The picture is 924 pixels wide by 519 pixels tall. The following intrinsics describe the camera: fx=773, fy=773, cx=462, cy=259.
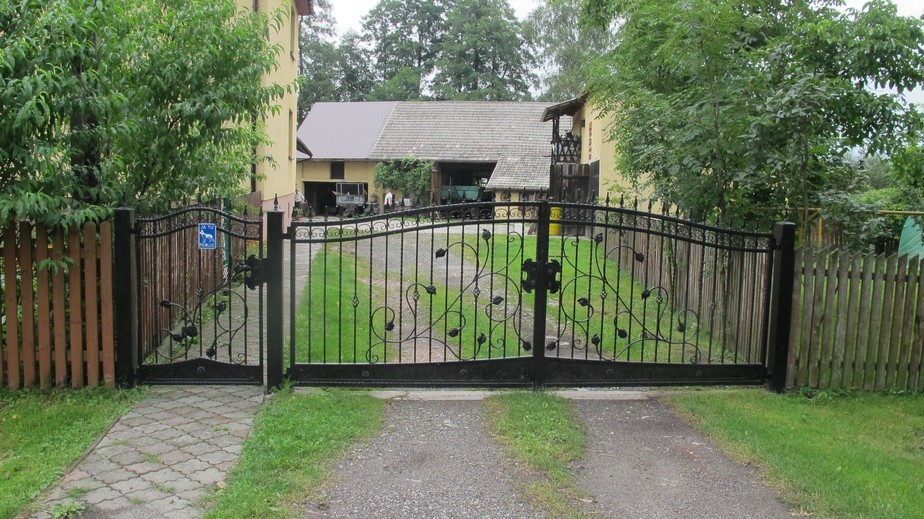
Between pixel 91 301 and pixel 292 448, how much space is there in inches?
85.9

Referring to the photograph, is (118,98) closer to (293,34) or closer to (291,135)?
(293,34)

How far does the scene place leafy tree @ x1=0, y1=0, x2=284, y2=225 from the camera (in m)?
5.29

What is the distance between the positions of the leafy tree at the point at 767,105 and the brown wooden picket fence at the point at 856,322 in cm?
121

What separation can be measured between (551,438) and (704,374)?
193cm

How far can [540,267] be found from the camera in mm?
6188

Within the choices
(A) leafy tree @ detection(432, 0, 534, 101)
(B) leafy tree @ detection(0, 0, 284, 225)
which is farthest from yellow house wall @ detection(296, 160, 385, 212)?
(B) leafy tree @ detection(0, 0, 284, 225)

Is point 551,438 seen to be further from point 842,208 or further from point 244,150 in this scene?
point 244,150

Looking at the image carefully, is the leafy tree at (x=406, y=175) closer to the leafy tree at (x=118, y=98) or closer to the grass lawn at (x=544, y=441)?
the leafy tree at (x=118, y=98)

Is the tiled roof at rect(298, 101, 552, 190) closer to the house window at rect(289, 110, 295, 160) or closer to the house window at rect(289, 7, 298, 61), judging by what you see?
the house window at rect(289, 110, 295, 160)

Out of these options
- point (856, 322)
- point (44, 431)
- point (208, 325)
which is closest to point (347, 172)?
point (208, 325)

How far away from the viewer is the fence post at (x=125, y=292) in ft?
19.5

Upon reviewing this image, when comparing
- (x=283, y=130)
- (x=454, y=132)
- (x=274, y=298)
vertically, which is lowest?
(x=274, y=298)

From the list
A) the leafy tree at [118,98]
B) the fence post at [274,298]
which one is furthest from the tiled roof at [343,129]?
the fence post at [274,298]

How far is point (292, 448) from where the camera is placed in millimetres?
4965
